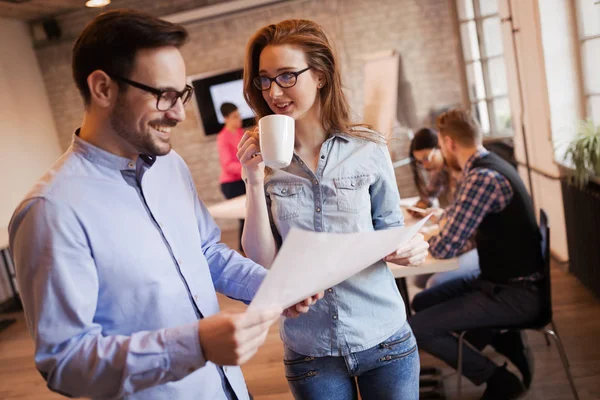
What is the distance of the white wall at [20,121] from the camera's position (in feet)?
20.9

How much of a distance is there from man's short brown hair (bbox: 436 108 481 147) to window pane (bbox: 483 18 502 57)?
3.40 meters

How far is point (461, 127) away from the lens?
2.54m

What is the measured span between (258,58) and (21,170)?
19.9 ft

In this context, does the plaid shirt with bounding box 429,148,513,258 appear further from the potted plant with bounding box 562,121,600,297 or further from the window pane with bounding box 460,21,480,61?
the window pane with bounding box 460,21,480,61

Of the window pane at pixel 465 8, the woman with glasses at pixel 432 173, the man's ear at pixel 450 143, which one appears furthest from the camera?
the window pane at pixel 465 8

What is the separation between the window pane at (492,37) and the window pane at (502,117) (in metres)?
0.51

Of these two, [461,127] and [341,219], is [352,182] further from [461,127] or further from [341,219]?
[461,127]

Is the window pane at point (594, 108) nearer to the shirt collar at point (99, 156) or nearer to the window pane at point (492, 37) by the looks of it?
the window pane at point (492, 37)

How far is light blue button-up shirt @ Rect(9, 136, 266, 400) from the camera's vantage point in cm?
87

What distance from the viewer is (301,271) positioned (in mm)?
884

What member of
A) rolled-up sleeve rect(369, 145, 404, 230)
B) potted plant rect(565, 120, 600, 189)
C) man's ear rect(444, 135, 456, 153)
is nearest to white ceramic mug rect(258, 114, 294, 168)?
rolled-up sleeve rect(369, 145, 404, 230)

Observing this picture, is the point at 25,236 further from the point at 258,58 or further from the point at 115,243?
the point at 258,58

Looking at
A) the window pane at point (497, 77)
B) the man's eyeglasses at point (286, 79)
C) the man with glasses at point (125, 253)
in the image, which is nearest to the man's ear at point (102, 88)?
the man with glasses at point (125, 253)

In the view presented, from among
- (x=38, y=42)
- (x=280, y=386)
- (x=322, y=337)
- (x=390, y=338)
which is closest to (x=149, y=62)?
(x=322, y=337)
